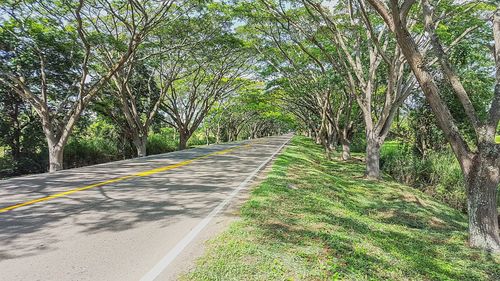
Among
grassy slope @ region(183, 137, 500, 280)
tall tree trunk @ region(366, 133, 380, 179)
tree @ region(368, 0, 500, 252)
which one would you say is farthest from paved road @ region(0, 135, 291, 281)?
tall tree trunk @ region(366, 133, 380, 179)

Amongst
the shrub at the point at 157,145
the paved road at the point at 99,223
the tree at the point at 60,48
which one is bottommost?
the paved road at the point at 99,223

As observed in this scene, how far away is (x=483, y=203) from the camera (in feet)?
19.8

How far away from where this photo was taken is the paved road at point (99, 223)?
3.68m

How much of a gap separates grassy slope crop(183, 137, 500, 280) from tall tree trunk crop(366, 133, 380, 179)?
4115mm

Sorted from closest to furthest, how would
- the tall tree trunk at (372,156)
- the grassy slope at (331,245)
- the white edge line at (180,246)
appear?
the white edge line at (180,246), the grassy slope at (331,245), the tall tree trunk at (372,156)

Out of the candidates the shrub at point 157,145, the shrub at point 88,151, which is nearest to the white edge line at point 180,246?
the shrub at point 88,151

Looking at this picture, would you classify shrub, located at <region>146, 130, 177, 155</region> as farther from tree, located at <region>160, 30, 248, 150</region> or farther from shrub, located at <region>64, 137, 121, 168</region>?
shrub, located at <region>64, 137, 121, 168</region>

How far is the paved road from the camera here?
368 cm

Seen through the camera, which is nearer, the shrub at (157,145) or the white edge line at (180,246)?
the white edge line at (180,246)

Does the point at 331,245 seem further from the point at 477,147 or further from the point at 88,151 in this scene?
the point at 88,151

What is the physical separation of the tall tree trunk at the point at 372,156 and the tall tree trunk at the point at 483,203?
6.59 meters

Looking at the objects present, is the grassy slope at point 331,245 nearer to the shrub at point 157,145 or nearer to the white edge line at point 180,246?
the white edge line at point 180,246

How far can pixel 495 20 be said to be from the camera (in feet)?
21.9

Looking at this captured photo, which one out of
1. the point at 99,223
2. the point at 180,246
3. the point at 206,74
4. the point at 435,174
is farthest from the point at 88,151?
the point at 435,174
